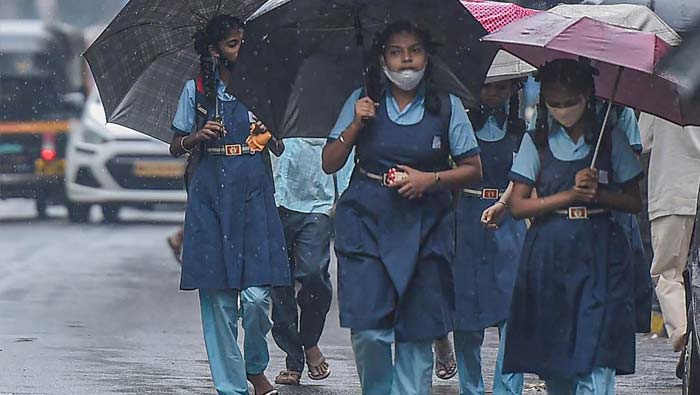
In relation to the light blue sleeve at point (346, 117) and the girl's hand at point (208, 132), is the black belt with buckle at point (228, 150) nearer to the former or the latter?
the girl's hand at point (208, 132)

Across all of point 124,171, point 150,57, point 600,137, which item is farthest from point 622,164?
point 124,171

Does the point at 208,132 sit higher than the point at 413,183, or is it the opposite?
the point at 208,132

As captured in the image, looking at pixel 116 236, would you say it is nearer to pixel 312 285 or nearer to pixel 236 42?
pixel 312 285

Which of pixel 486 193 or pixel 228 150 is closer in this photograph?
pixel 228 150

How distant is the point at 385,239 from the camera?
7.09m

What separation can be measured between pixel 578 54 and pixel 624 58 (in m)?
0.17

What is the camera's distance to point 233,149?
27.2 feet

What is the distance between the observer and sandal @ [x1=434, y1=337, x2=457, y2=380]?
33.4 ft

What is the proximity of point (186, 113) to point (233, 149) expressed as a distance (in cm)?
27

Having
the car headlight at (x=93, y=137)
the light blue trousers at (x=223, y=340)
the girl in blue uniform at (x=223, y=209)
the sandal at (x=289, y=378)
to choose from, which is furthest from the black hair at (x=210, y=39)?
the car headlight at (x=93, y=137)

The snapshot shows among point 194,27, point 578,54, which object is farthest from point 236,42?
point 578,54

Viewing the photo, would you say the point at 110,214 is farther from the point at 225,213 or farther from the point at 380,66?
the point at 380,66

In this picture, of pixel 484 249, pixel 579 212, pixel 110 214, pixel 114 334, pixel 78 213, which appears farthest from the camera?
pixel 78 213

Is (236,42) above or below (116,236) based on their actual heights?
above
